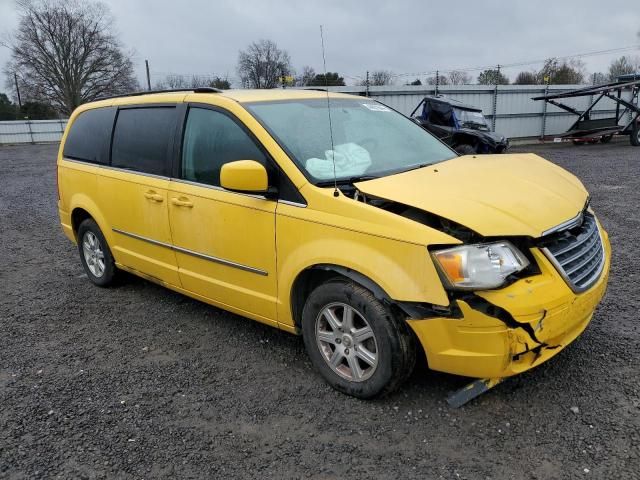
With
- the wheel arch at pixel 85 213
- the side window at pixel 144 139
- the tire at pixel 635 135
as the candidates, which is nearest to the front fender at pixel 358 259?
the side window at pixel 144 139

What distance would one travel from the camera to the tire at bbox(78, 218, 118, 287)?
4902 millimetres

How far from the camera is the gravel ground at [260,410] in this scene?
2.52 metres

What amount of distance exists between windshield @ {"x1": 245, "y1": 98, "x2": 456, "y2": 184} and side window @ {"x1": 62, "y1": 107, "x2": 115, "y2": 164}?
1.86 m

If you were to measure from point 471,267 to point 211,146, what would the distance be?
2.02 m

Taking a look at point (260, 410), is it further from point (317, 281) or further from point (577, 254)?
point (577, 254)

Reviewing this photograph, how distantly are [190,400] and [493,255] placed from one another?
6.37ft

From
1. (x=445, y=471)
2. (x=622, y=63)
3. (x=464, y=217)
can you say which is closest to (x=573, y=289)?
(x=464, y=217)

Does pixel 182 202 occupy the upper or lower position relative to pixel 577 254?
upper

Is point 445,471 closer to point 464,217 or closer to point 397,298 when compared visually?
point 397,298

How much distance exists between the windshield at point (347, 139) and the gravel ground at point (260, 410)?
52.8 inches

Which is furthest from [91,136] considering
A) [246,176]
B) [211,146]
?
[246,176]

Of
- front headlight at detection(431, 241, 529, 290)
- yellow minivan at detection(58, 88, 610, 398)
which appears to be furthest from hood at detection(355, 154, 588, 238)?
front headlight at detection(431, 241, 529, 290)

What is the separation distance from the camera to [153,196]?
13.0 feet

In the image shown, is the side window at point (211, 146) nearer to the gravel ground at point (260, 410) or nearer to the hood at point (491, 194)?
the hood at point (491, 194)
